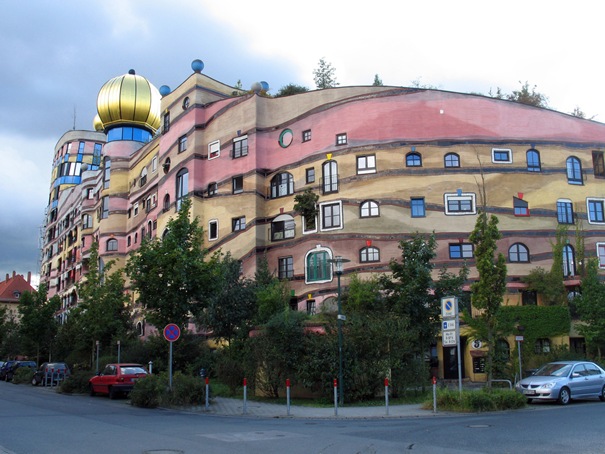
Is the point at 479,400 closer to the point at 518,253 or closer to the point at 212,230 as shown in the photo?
the point at 518,253

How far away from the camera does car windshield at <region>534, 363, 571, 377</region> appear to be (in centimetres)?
2086

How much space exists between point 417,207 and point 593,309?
36.2 ft

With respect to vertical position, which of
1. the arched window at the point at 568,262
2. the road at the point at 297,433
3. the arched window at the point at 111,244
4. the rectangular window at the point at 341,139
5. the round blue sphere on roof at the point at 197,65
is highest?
the round blue sphere on roof at the point at 197,65

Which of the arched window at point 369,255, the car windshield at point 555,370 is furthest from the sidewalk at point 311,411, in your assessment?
the arched window at point 369,255

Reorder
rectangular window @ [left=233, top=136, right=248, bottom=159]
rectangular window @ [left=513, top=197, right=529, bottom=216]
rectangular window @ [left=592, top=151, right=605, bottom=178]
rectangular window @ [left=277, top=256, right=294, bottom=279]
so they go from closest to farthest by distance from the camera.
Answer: rectangular window @ [left=513, top=197, right=529, bottom=216] < rectangular window @ [left=592, top=151, right=605, bottom=178] < rectangular window @ [left=277, top=256, right=294, bottom=279] < rectangular window @ [left=233, top=136, right=248, bottom=159]

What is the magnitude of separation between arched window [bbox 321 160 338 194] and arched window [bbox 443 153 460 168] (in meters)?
6.66

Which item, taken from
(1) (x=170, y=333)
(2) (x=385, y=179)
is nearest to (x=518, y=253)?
(2) (x=385, y=179)

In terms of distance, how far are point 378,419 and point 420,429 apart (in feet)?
11.9

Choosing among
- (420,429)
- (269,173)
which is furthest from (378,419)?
Answer: (269,173)

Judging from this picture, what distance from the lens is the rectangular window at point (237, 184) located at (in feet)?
144

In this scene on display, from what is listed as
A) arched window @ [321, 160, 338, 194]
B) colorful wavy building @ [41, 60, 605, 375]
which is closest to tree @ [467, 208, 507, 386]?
colorful wavy building @ [41, 60, 605, 375]

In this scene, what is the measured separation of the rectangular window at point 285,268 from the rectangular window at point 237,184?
20.0 feet

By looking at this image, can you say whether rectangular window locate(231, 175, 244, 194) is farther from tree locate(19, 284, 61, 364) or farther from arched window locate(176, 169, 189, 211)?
tree locate(19, 284, 61, 364)

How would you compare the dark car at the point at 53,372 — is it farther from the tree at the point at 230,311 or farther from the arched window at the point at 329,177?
the arched window at the point at 329,177
